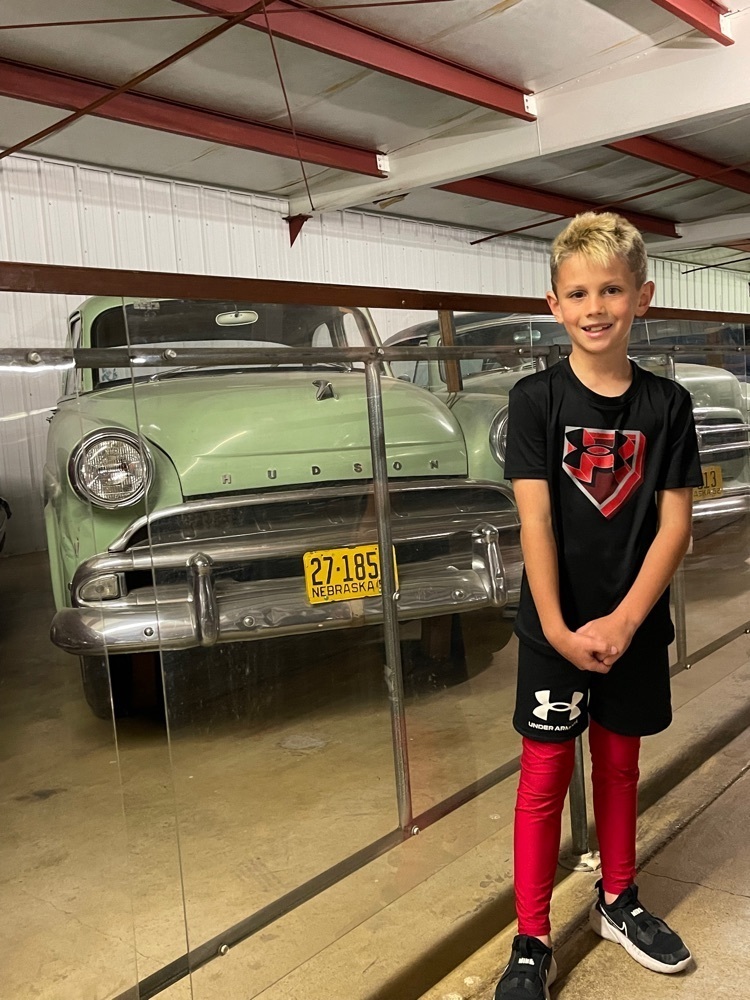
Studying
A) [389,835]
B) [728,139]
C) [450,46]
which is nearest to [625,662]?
[389,835]

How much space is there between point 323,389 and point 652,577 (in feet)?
2.66

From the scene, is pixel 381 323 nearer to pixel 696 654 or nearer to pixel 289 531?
pixel 289 531

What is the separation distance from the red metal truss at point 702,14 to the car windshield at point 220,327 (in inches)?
159

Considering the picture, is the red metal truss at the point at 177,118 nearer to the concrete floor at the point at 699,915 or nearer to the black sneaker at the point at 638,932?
the concrete floor at the point at 699,915

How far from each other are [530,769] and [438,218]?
28.4 feet

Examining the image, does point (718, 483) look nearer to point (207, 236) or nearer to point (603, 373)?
point (603, 373)

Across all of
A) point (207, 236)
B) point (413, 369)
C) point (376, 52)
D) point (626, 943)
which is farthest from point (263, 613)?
point (207, 236)

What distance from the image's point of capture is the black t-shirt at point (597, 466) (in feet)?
4.95

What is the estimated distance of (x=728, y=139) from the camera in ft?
25.5

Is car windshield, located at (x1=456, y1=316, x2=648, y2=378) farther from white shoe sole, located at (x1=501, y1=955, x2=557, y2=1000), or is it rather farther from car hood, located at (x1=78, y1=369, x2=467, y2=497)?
white shoe sole, located at (x1=501, y1=955, x2=557, y2=1000)

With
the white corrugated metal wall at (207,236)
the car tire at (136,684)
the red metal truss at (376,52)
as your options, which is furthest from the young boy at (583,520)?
the white corrugated metal wall at (207,236)

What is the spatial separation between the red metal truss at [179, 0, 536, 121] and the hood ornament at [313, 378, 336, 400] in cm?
298

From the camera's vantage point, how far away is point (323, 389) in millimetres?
1897

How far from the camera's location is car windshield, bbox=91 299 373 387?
140 centimetres
